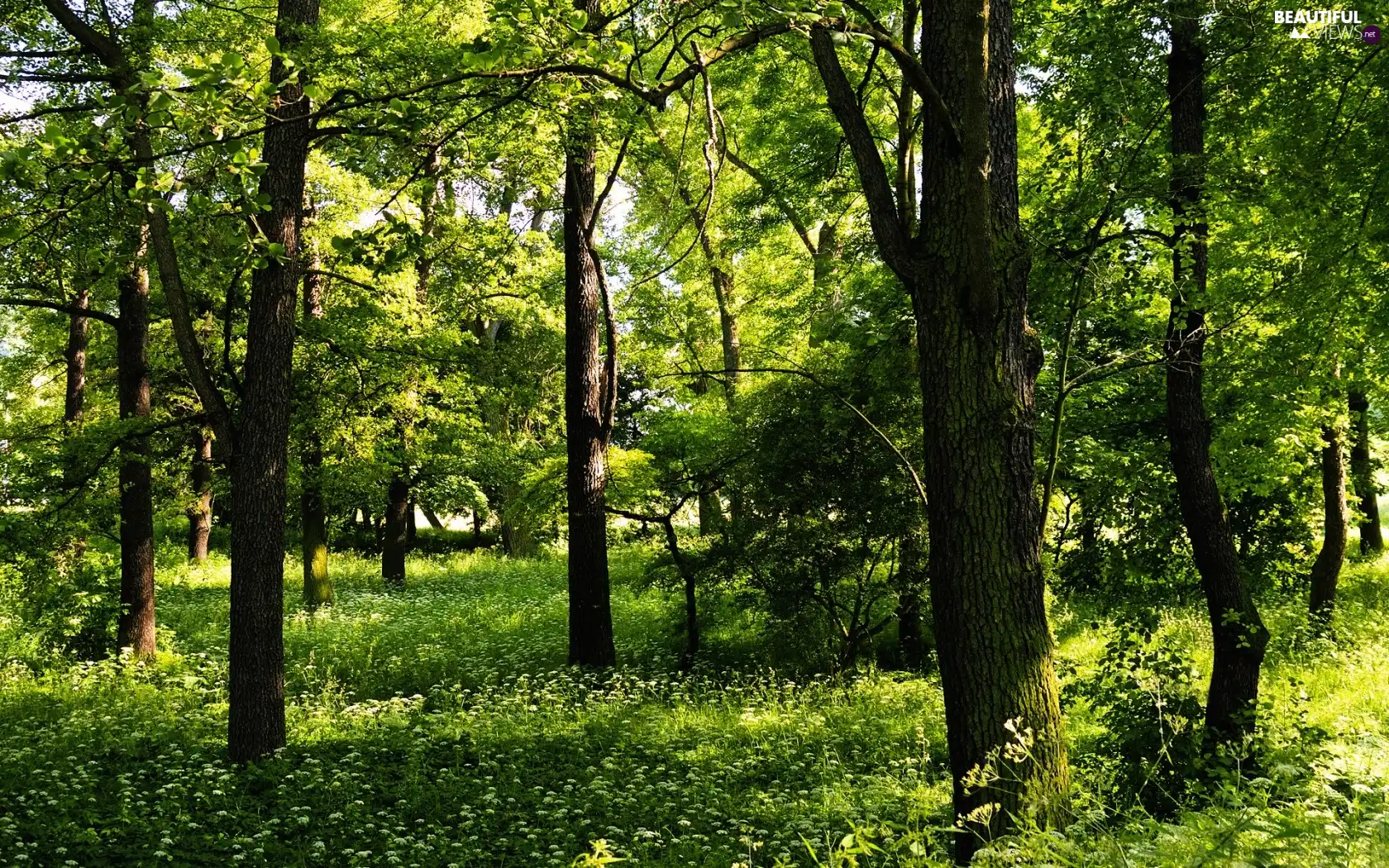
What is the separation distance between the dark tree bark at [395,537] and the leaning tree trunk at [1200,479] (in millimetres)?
17081

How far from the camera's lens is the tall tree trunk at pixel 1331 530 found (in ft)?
40.6

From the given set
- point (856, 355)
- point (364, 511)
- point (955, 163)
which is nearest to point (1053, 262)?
point (955, 163)

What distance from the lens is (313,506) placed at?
16.5m

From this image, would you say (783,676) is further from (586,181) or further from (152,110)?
(152,110)

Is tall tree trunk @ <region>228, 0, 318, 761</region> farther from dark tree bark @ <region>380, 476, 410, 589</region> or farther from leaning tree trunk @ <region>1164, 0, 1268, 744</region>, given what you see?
dark tree bark @ <region>380, 476, 410, 589</region>

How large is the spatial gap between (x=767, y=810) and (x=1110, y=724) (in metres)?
2.75

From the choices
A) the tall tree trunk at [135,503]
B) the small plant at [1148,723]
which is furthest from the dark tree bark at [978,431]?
the tall tree trunk at [135,503]

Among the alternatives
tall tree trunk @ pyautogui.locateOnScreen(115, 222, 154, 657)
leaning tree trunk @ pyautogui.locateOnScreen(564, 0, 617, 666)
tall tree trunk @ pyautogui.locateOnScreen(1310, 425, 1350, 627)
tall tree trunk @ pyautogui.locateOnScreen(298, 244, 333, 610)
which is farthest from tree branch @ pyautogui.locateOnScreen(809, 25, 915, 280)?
tall tree trunk @ pyautogui.locateOnScreen(298, 244, 333, 610)

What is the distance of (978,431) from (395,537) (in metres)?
18.7

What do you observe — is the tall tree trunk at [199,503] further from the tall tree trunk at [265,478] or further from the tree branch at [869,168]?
the tree branch at [869,168]

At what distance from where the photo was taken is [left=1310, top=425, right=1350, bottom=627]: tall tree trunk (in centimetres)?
1237

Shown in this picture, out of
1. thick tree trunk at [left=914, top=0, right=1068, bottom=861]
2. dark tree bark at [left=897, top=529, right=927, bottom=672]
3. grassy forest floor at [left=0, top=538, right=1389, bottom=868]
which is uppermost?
thick tree trunk at [left=914, top=0, right=1068, bottom=861]

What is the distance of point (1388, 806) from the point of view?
10.2 ft

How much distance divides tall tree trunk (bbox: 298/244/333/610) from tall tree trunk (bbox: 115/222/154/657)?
10.6 feet
